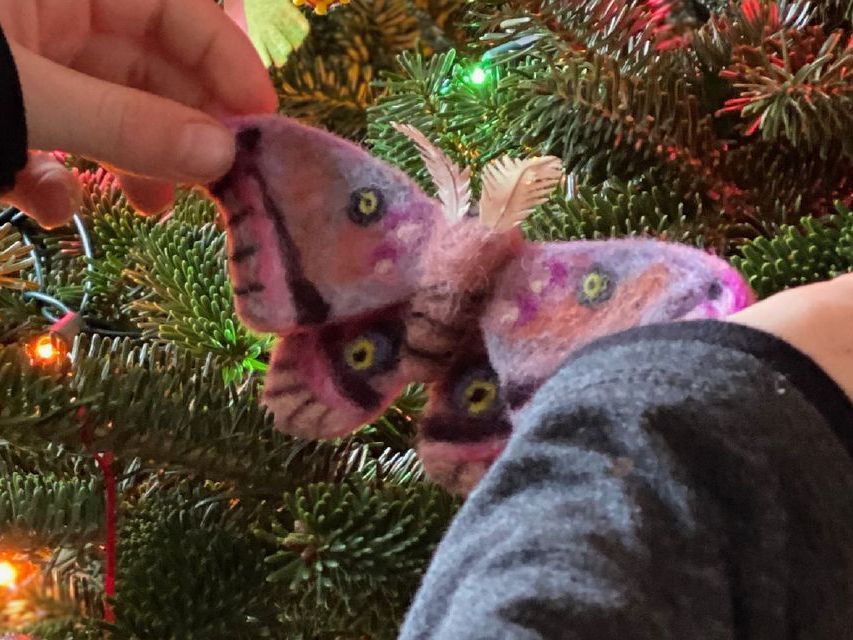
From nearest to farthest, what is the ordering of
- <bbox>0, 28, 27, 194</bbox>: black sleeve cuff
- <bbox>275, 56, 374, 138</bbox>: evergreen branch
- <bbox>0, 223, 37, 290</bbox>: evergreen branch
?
<bbox>0, 28, 27, 194</bbox>: black sleeve cuff
<bbox>0, 223, 37, 290</bbox>: evergreen branch
<bbox>275, 56, 374, 138</bbox>: evergreen branch

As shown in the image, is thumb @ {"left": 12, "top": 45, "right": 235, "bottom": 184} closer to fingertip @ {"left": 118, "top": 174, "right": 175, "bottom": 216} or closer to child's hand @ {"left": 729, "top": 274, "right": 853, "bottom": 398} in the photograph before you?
fingertip @ {"left": 118, "top": 174, "right": 175, "bottom": 216}

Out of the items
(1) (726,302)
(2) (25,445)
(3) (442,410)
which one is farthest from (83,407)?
(1) (726,302)

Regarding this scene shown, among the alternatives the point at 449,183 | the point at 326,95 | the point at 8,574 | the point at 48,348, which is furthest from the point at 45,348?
the point at 326,95

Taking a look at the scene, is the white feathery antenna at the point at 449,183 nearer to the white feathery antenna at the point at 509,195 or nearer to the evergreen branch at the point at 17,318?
the white feathery antenna at the point at 509,195

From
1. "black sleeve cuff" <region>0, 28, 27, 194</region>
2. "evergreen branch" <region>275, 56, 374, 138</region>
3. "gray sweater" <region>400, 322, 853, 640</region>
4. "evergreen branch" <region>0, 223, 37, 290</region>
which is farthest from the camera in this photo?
"evergreen branch" <region>275, 56, 374, 138</region>

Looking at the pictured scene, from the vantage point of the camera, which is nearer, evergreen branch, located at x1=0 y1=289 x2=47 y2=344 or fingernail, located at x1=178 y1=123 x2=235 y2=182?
fingernail, located at x1=178 y1=123 x2=235 y2=182

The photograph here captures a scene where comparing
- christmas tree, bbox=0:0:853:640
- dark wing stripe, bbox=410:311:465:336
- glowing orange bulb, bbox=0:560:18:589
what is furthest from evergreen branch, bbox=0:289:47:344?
dark wing stripe, bbox=410:311:465:336
